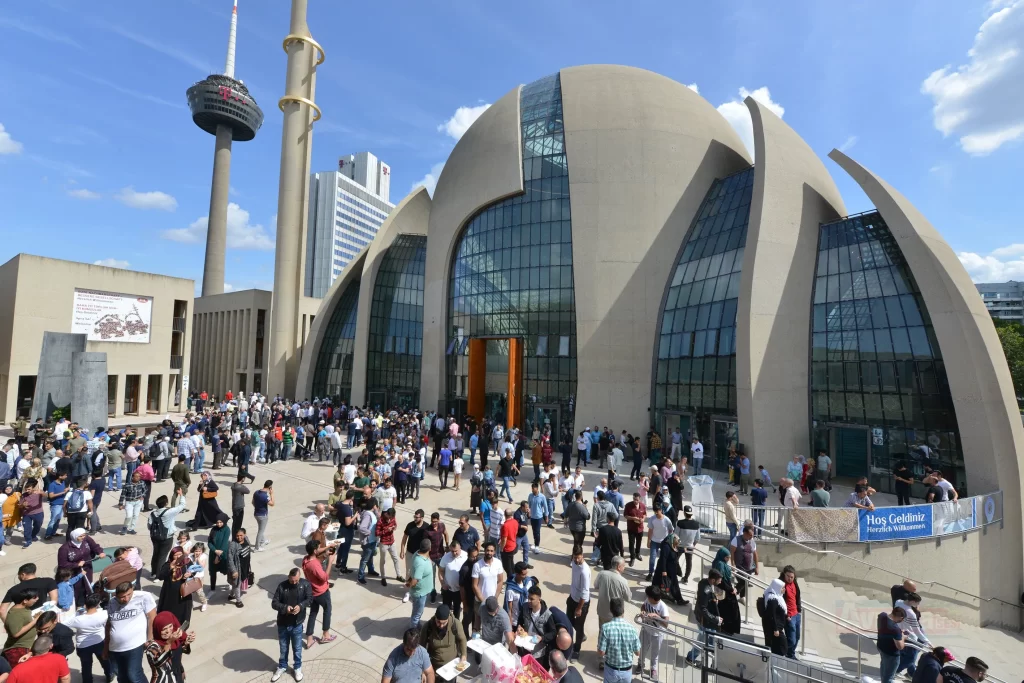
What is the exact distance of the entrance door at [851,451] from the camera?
18.5m

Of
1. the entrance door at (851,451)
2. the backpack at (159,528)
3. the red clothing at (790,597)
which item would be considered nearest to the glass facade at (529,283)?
the entrance door at (851,451)

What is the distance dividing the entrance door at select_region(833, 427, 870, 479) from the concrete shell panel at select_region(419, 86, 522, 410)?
1989 cm

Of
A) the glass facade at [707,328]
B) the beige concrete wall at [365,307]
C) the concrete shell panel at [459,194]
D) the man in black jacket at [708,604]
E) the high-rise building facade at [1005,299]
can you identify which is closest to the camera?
the man in black jacket at [708,604]

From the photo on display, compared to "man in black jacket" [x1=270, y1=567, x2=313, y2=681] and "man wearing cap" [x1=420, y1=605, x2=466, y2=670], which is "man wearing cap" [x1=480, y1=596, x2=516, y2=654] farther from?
"man in black jacket" [x1=270, y1=567, x2=313, y2=681]

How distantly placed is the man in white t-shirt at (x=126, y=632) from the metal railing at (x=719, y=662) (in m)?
6.44

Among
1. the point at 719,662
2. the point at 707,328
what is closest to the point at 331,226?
the point at 707,328

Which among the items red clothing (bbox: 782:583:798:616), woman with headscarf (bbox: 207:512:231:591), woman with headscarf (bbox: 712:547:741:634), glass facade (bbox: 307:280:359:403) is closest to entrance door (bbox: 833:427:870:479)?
red clothing (bbox: 782:583:798:616)

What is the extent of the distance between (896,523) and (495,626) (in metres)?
12.8

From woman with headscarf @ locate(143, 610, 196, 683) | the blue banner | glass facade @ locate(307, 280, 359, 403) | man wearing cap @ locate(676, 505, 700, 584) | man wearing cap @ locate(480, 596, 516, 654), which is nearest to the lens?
woman with headscarf @ locate(143, 610, 196, 683)

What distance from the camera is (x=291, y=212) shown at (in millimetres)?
36500

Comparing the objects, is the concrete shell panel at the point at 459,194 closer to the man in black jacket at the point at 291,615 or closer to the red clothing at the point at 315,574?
the red clothing at the point at 315,574

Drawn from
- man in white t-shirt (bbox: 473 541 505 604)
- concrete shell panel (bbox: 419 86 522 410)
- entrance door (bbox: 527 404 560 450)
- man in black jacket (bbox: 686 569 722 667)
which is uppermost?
concrete shell panel (bbox: 419 86 522 410)

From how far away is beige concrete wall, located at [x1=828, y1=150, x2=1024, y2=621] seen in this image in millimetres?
15602

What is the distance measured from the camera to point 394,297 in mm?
34938
